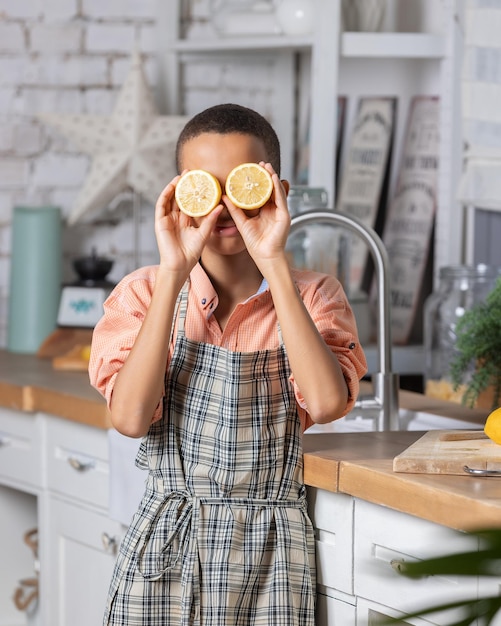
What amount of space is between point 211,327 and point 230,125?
0.26m

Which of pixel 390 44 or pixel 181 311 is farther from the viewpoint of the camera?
pixel 390 44

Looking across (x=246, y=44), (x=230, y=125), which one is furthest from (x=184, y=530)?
(x=246, y=44)

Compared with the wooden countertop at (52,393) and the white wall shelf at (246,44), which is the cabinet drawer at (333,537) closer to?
the wooden countertop at (52,393)

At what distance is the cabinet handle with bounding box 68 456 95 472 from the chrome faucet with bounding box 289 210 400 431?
0.62 metres

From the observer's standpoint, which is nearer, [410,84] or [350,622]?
[350,622]

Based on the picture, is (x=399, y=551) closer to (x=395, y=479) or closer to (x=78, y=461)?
(x=395, y=479)

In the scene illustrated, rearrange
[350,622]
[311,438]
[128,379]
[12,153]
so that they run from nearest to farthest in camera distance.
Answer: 1. [128,379]
2. [350,622]
3. [311,438]
4. [12,153]

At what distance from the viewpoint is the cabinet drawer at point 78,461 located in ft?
7.03

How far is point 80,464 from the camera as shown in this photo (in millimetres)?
2193

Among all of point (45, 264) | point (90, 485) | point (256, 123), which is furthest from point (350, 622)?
point (45, 264)

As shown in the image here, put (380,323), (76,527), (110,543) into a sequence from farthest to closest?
(76,527) → (110,543) → (380,323)

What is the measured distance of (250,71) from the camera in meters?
3.14

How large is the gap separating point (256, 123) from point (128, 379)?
359mm

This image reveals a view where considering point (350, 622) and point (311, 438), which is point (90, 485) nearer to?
point (311, 438)
